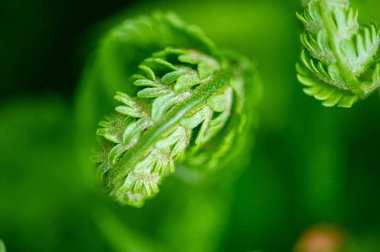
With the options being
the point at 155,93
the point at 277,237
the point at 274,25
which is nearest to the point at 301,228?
the point at 277,237

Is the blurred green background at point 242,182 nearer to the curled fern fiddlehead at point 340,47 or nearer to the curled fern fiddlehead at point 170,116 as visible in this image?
the curled fern fiddlehead at point 170,116

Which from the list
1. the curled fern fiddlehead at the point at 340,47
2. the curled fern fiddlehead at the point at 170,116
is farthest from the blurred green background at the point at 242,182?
the curled fern fiddlehead at the point at 340,47

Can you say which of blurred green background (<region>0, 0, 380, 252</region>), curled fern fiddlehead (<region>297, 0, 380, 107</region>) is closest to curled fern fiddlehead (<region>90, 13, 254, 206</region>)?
curled fern fiddlehead (<region>297, 0, 380, 107</region>)

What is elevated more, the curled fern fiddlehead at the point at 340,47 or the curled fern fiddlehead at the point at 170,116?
the curled fern fiddlehead at the point at 340,47

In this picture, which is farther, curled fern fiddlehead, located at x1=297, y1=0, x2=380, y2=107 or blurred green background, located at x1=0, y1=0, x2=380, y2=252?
blurred green background, located at x1=0, y1=0, x2=380, y2=252

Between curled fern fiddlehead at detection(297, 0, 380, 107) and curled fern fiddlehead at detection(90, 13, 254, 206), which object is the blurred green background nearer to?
curled fern fiddlehead at detection(90, 13, 254, 206)

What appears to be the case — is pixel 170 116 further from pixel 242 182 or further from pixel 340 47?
pixel 242 182
